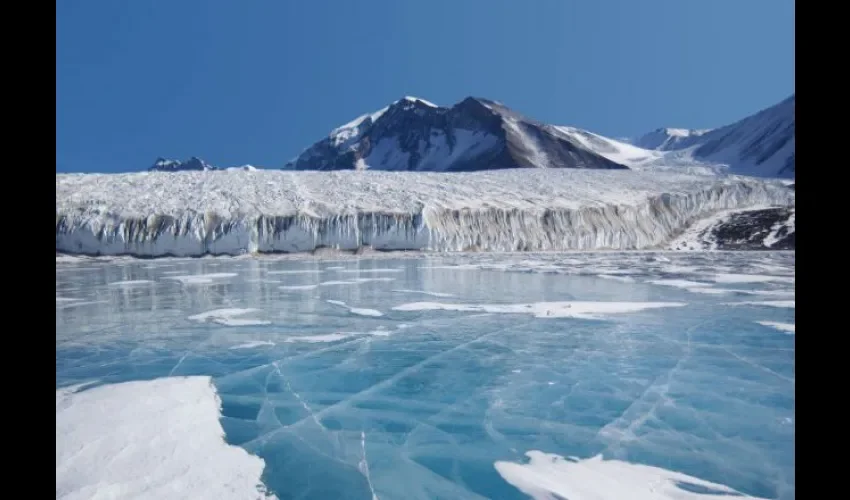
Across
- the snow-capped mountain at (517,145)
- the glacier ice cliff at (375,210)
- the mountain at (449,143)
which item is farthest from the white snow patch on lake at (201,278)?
the mountain at (449,143)

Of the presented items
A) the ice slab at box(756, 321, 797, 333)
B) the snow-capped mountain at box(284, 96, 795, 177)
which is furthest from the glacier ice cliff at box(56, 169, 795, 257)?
the snow-capped mountain at box(284, 96, 795, 177)

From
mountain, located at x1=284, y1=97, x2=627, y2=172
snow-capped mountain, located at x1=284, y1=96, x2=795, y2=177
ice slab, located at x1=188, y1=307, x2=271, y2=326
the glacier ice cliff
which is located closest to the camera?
ice slab, located at x1=188, y1=307, x2=271, y2=326

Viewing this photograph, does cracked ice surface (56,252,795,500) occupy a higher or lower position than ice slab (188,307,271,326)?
lower

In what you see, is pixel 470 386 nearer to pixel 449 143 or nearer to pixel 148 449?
pixel 148 449

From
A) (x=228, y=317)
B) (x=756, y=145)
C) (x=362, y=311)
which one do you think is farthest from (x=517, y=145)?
(x=228, y=317)

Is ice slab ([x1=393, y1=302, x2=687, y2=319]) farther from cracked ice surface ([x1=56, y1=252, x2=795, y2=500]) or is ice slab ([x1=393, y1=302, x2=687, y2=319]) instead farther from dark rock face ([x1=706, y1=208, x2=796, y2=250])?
dark rock face ([x1=706, y1=208, x2=796, y2=250])

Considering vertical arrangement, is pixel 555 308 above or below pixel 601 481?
above
